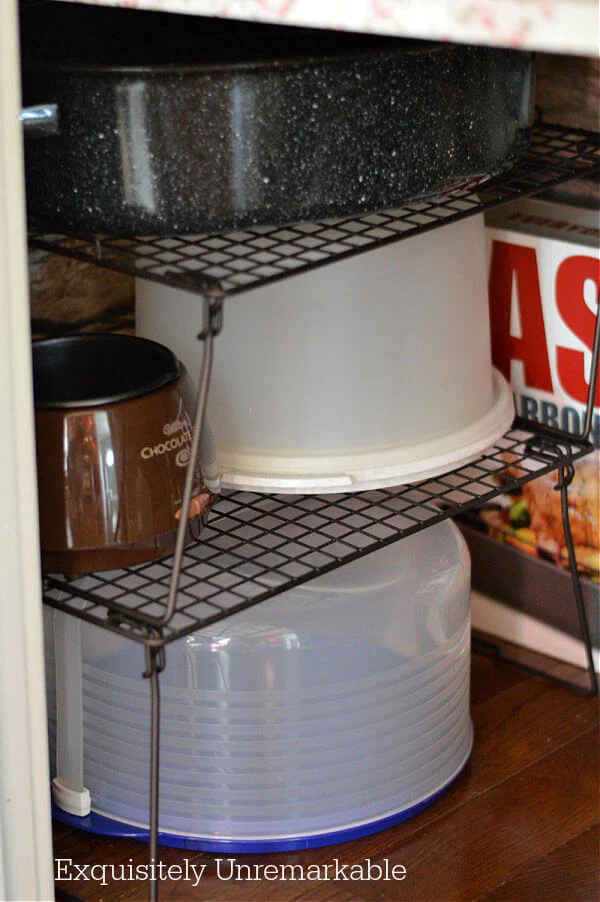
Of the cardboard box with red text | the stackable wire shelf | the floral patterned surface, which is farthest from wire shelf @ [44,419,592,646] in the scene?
the floral patterned surface

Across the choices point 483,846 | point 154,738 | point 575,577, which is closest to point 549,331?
point 575,577

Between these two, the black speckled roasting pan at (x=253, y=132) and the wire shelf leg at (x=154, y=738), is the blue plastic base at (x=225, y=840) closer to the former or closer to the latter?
the wire shelf leg at (x=154, y=738)

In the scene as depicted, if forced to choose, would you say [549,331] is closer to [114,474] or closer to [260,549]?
[260,549]

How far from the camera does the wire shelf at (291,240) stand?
81 cm

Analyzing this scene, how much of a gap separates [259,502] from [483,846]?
1.13 feet

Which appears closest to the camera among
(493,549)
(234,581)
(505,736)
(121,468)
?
(121,468)

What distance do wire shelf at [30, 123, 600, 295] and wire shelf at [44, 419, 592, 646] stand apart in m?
0.20

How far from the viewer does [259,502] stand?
3.55 ft

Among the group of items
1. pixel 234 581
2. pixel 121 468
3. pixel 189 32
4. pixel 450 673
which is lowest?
pixel 450 673

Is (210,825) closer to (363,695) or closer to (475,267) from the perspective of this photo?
(363,695)

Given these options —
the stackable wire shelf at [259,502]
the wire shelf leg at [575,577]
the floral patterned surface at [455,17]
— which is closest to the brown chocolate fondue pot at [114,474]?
the stackable wire shelf at [259,502]

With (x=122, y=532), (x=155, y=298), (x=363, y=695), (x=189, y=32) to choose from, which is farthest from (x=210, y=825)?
(x=189, y=32)

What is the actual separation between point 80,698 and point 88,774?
0.29ft

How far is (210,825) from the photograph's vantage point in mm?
1030
